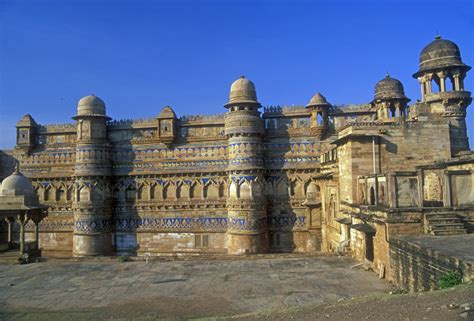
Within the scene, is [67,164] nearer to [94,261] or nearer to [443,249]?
[94,261]

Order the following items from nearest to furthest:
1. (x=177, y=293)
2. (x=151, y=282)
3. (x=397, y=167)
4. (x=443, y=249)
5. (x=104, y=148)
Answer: (x=443, y=249) → (x=177, y=293) → (x=151, y=282) → (x=397, y=167) → (x=104, y=148)

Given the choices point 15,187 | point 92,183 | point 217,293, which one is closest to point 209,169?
point 92,183

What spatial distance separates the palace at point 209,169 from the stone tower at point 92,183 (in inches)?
2.2

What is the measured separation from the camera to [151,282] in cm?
1088

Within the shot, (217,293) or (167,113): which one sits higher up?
(167,113)

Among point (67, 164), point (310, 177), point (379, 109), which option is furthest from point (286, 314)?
point (67, 164)

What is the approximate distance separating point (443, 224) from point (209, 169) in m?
13.3

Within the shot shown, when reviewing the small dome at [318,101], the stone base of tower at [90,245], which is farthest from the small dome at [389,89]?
the stone base of tower at [90,245]

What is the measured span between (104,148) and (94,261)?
361 inches

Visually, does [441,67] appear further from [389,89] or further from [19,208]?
[19,208]

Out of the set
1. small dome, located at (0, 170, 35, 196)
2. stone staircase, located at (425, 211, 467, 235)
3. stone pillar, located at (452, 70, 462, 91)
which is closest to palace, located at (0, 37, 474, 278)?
stone pillar, located at (452, 70, 462, 91)

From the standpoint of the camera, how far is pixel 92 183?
21469 mm

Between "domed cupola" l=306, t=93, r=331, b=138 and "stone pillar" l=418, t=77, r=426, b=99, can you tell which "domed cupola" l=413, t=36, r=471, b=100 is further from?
"domed cupola" l=306, t=93, r=331, b=138

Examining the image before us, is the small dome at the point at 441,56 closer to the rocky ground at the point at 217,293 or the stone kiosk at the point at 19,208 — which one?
the rocky ground at the point at 217,293
